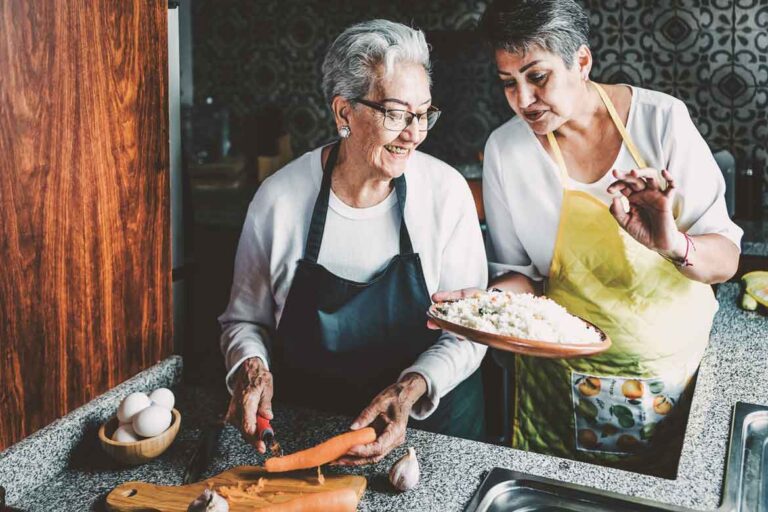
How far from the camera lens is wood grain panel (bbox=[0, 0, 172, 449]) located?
130cm

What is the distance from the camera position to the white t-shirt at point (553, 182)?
6.02ft

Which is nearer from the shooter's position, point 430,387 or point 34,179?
point 34,179

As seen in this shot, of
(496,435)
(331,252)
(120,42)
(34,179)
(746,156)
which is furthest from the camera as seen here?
(746,156)

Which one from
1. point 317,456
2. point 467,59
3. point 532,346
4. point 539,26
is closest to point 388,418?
point 317,456

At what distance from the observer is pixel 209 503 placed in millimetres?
1196

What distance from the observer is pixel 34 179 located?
4.39ft

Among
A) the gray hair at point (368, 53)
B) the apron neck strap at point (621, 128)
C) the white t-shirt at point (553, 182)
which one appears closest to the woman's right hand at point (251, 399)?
the gray hair at point (368, 53)

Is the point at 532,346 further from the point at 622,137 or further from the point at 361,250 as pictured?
the point at 622,137

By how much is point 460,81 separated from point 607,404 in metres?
2.64

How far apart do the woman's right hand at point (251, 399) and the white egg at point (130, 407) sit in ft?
0.56

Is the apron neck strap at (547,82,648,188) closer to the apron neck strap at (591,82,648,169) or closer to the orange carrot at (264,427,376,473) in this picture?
the apron neck strap at (591,82,648,169)


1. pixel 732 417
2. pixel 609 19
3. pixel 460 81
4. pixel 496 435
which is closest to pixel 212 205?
pixel 460 81

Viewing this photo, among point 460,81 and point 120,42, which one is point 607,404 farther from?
point 460,81

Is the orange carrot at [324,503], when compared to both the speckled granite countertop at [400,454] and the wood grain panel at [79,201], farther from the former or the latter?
the wood grain panel at [79,201]
